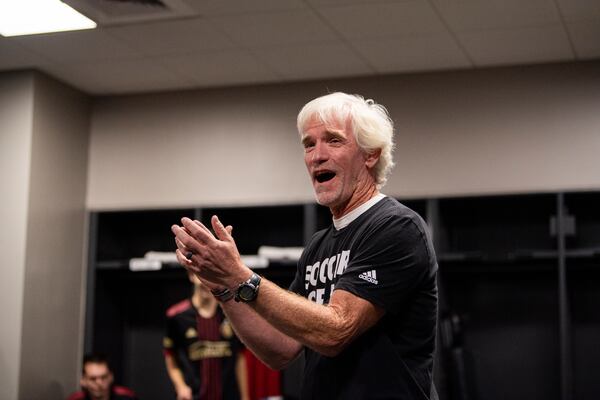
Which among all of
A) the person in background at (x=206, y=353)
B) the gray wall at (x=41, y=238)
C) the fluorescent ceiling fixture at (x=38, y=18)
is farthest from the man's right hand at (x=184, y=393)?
the fluorescent ceiling fixture at (x=38, y=18)

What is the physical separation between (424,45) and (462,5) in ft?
2.00

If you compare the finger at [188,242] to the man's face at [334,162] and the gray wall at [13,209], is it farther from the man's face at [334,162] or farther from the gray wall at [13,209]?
the gray wall at [13,209]

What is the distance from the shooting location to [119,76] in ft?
18.0

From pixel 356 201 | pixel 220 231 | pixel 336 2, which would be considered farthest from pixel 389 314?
pixel 336 2

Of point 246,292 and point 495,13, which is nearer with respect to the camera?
point 246,292

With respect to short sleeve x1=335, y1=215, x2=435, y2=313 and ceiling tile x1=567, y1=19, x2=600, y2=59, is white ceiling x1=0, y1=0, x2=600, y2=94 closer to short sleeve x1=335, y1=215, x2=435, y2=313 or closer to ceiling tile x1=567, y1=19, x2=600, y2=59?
ceiling tile x1=567, y1=19, x2=600, y2=59

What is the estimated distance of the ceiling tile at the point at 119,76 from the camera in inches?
207

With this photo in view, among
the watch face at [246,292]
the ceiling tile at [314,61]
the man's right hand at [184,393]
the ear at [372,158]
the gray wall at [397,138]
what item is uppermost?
the ceiling tile at [314,61]

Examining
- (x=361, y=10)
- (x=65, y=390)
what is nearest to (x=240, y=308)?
(x=361, y=10)

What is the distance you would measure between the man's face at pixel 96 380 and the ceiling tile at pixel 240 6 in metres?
2.12

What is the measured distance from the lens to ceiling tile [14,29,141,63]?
15.4ft

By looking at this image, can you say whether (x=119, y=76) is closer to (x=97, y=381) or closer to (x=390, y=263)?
(x=97, y=381)

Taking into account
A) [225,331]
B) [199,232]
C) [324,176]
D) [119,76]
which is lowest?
[225,331]

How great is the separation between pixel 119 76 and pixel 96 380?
5.94 ft
